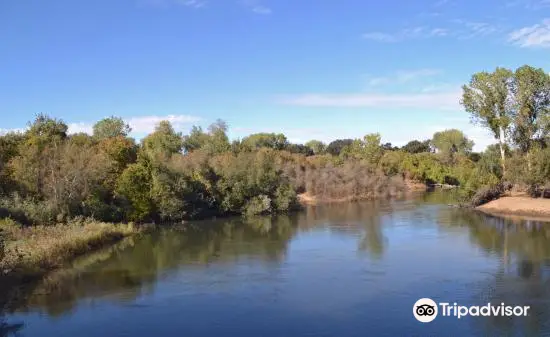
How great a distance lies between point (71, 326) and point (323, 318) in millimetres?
8632

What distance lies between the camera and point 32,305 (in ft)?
65.3

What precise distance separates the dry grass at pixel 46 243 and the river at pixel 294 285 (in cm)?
98

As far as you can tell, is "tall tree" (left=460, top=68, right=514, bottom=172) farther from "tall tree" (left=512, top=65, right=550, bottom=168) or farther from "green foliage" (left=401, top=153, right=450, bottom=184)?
"green foliage" (left=401, top=153, right=450, bottom=184)

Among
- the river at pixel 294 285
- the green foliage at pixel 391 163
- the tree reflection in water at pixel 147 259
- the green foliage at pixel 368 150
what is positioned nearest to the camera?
the river at pixel 294 285

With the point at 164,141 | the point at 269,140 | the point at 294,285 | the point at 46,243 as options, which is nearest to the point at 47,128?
A: the point at 164,141

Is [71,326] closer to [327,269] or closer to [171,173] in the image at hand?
[327,269]

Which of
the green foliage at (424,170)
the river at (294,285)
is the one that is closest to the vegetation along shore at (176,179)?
the river at (294,285)

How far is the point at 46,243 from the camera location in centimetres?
2748

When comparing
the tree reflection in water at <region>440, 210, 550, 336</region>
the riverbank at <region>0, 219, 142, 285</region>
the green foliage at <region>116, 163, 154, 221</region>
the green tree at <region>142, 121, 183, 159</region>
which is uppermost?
the green tree at <region>142, 121, 183, 159</region>

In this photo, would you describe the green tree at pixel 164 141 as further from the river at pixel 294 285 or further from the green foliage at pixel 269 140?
the river at pixel 294 285

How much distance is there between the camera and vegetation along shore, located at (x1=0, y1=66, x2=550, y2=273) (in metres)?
33.1

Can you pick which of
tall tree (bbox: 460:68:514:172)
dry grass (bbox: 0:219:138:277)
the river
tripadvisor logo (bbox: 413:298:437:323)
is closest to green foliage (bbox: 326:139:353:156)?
tall tree (bbox: 460:68:514:172)

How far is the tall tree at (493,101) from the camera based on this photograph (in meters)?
51.1

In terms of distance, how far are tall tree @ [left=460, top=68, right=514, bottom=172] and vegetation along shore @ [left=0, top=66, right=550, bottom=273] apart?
0.33 ft
